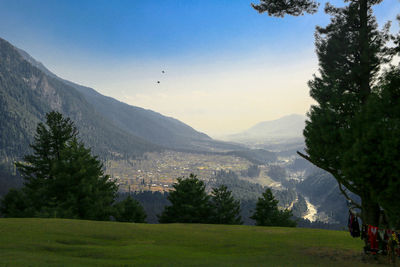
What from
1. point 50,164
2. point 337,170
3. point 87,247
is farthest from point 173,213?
point 337,170

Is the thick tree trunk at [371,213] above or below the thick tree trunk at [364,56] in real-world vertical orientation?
below

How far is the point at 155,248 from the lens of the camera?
16.3 metres

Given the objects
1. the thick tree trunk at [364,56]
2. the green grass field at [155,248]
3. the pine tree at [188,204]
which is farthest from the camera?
the pine tree at [188,204]

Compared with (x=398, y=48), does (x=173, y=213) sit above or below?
below

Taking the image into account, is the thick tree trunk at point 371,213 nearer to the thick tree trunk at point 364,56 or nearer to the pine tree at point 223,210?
the thick tree trunk at point 364,56

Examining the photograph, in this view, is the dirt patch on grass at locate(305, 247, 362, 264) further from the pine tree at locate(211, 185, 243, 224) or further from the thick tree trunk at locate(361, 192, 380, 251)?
the pine tree at locate(211, 185, 243, 224)

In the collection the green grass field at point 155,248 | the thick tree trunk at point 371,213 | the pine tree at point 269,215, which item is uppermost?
the thick tree trunk at point 371,213

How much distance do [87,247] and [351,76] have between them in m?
19.4

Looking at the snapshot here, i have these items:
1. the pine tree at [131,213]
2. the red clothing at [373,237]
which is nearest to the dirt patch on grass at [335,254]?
the red clothing at [373,237]

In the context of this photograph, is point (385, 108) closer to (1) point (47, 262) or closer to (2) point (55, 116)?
(1) point (47, 262)

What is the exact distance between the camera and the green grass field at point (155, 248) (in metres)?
12.7

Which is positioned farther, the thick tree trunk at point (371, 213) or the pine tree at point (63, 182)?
the pine tree at point (63, 182)

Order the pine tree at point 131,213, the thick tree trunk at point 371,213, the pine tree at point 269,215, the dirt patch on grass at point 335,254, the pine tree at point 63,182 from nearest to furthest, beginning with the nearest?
the dirt patch on grass at point 335,254 < the thick tree trunk at point 371,213 < the pine tree at point 63,182 < the pine tree at point 269,215 < the pine tree at point 131,213

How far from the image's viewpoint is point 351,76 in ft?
51.4
